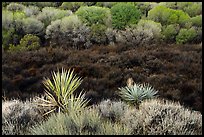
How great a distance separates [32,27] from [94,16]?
277 inches

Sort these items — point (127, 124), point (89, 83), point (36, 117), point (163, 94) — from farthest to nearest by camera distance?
point (89, 83)
point (163, 94)
point (36, 117)
point (127, 124)

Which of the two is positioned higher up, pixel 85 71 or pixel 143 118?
pixel 143 118

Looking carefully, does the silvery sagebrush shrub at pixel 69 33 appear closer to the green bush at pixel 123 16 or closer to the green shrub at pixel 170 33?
the green bush at pixel 123 16

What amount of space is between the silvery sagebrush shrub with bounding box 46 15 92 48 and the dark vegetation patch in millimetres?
6545

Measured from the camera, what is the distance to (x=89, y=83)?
56.2 ft

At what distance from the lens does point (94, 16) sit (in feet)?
128

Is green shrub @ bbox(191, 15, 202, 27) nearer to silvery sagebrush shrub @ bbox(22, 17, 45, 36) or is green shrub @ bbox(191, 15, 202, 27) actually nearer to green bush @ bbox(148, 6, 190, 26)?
green bush @ bbox(148, 6, 190, 26)

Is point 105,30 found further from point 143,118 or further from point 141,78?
point 143,118

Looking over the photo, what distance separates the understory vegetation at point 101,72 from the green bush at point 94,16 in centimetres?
11

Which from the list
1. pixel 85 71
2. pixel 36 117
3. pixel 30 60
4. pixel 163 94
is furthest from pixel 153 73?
pixel 36 117

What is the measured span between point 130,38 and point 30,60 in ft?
39.8

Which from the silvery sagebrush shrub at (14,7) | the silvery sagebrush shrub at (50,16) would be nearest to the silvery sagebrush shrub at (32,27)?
the silvery sagebrush shrub at (50,16)

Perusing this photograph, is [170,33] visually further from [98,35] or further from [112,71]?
[112,71]

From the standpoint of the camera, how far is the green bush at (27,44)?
32.0 meters
